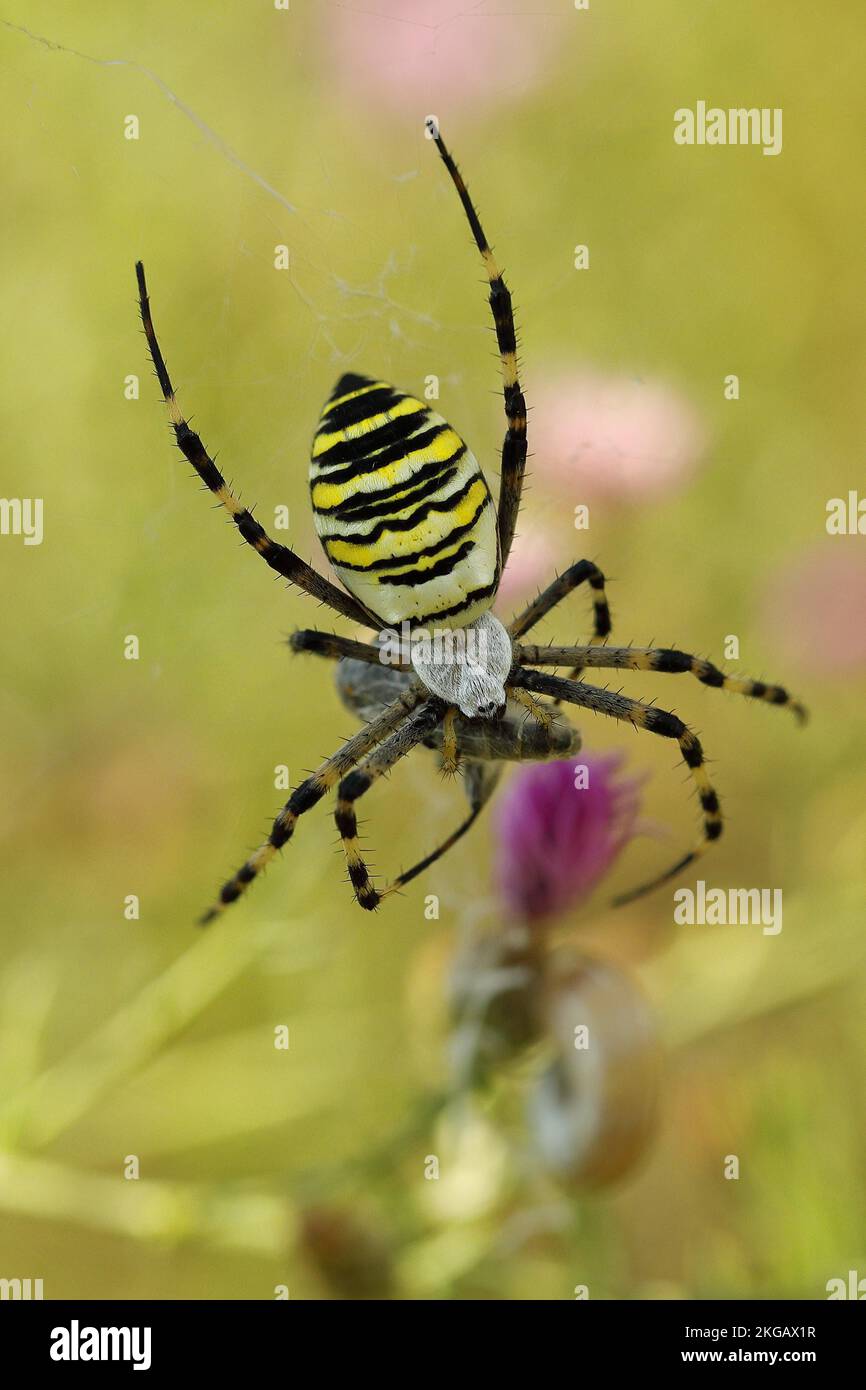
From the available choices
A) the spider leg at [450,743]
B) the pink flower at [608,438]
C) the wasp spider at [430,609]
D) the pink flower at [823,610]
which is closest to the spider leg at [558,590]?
the wasp spider at [430,609]

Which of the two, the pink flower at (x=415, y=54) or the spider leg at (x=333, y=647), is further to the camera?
the pink flower at (x=415, y=54)

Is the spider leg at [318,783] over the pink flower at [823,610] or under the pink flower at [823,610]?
under

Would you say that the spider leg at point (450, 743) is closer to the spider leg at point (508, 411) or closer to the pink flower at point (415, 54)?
the spider leg at point (508, 411)

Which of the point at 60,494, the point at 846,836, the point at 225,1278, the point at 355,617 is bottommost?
the point at 225,1278

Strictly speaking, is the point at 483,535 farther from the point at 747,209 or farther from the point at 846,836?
the point at 747,209

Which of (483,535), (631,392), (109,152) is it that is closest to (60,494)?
(109,152)

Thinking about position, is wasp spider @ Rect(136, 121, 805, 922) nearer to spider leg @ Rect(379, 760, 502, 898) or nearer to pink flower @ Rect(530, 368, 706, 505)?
spider leg @ Rect(379, 760, 502, 898)
